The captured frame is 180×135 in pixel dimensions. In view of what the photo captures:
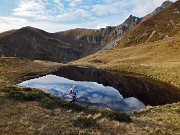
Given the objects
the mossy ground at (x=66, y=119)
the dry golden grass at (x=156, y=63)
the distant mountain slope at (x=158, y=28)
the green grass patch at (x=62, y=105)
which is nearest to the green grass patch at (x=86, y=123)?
the mossy ground at (x=66, y=119)

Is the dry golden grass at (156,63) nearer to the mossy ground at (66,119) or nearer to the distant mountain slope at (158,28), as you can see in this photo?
the mossy ground at (66,119)

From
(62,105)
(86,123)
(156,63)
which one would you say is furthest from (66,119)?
(156,63)

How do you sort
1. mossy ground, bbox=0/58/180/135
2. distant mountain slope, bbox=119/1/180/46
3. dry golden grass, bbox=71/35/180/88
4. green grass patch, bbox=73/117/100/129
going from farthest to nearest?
distant mountain slope, bbox=119/1/180/46 < dry golden grass, bbox=71/35/180/88 < green grass patch, bbox=73/117/100/129 < mossy ground, bbox=0/58/180/135

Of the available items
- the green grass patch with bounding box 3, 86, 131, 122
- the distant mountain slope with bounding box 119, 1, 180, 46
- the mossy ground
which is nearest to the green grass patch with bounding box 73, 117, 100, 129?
the mossy ground

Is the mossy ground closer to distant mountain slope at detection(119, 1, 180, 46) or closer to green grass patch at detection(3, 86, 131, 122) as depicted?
green grass patch at detection(3, 86, 131, 122)

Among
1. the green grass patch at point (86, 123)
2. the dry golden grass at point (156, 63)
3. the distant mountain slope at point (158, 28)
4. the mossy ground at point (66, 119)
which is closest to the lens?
the mossy ground at point (66, 119)

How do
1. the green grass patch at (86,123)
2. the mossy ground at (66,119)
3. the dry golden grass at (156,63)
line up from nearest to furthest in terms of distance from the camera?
the mossy ground at (66,119), the green grass patch at (86,123), the dry golden grass at (156,63)

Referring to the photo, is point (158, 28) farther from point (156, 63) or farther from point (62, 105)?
point (62, 105)

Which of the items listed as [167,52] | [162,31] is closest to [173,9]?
[162,31]

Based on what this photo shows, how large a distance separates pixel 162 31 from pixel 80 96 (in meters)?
134

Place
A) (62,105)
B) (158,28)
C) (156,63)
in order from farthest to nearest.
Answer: (158,28) → (156,63) → (62,105)

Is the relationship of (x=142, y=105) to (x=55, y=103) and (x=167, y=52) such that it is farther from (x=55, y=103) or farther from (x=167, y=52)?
(x=167, y=52)

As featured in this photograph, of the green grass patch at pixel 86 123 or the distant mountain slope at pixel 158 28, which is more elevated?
the distant mountain slope at pixel 158 28

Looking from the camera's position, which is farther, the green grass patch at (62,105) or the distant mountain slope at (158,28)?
the distant mountain slope at (158,28)
